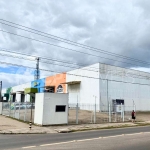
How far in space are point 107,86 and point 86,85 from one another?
4.17m

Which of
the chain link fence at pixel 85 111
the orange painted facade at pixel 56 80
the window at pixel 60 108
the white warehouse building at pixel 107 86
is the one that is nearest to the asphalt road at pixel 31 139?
the window at pixel 60 108

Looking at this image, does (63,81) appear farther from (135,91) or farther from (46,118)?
(46,118)

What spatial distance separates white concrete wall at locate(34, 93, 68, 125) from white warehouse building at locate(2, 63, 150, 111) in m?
16.8

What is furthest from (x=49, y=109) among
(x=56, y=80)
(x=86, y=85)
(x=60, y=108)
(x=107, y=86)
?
(x=56, y=80)

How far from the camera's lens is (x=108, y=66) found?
38594 mm

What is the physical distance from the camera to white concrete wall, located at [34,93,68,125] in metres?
19.2

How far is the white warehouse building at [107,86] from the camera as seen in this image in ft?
122

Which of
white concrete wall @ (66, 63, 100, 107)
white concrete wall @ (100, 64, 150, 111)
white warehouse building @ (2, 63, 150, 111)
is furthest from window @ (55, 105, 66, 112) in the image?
white concrete wall @ (100, 64, 150, 111)

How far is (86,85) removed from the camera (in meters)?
39.9

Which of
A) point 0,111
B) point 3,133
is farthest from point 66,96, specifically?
point 0,111

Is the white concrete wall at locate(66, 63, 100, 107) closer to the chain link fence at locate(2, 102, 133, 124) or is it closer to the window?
the chain link fence at locate(2, 102, 133, 124)

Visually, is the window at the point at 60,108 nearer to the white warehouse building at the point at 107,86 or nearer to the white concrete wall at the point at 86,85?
the white warehouse building at the point at 107,86

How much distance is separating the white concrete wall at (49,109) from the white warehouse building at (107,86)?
16799mm

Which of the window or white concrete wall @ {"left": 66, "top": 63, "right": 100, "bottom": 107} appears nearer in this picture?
the window
